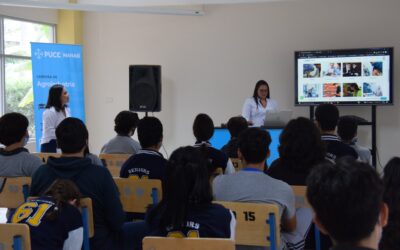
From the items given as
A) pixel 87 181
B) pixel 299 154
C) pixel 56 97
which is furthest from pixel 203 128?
pixel 56 97

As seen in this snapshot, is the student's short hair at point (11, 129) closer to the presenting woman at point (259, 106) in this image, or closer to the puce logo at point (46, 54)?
the presenting woman at point (259, 106)

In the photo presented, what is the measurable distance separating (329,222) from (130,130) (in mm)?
3787

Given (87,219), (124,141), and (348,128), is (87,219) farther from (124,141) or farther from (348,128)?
(348,128)

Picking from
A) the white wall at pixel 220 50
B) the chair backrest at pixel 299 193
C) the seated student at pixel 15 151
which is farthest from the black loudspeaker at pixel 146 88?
the chair backrest at pixel 299 193

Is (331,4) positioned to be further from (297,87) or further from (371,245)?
(371,245)

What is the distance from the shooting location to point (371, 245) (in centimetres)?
120

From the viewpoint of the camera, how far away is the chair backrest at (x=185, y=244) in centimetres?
186

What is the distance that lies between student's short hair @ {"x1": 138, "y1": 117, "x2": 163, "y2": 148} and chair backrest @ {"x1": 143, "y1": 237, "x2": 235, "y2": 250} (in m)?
1.84

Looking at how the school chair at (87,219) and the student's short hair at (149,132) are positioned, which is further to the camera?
the student's short hair at (149,132)

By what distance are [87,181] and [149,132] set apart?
1.03m

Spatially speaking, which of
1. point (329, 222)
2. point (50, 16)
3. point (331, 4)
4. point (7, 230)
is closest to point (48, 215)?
point (7, 230)

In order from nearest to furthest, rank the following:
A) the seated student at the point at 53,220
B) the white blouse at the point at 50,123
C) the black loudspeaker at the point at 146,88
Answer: the seated student at the point at 53,220 < the white blouse at the point at 50,123 < the black loudspeaker at the point at 146,88

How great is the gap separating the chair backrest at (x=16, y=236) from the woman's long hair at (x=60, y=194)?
0.50ft

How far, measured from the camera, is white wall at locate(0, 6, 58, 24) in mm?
8133
